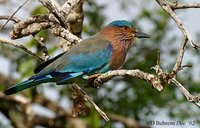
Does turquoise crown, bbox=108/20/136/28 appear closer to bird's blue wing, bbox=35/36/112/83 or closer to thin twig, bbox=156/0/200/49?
bird's blue wing, bbox=35/36/112/83

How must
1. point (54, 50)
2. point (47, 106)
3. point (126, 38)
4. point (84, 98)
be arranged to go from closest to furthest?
point (84, 98), point (126, 38), point (54, 50), point (47, 106)

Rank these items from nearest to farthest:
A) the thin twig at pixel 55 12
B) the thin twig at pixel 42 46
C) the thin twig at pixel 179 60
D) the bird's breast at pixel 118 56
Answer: the thin twig at pixel 179 60, the thin twig at pixel 55 12, the thin twig at pixel 42 46, the bird's breast at pixel 118 56

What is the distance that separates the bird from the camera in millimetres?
5051

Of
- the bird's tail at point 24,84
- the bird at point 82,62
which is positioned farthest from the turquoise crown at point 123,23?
the bird's tail at point 24,84

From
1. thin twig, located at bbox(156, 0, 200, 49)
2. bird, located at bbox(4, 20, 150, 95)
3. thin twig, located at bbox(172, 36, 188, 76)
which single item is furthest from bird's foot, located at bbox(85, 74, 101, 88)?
thin twig, located at bbox(172, 36, 188, 76)

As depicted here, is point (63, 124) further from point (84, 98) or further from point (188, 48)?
point (84, 98)

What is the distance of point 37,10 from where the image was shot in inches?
247

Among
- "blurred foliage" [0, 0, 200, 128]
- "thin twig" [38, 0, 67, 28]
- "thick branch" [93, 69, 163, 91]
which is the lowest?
"blurred foliage" [0, 0, 200, 128]

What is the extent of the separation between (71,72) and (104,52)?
358 mm

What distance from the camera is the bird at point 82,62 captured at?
5.05 meters

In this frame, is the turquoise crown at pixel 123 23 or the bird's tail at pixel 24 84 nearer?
the bird's tail at pixel 24 84

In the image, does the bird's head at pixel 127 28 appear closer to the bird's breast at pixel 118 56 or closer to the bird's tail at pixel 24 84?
the bird's breast at pixel 118 56

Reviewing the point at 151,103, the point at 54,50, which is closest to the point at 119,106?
the point at 151,103

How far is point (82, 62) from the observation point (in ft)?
17.4
